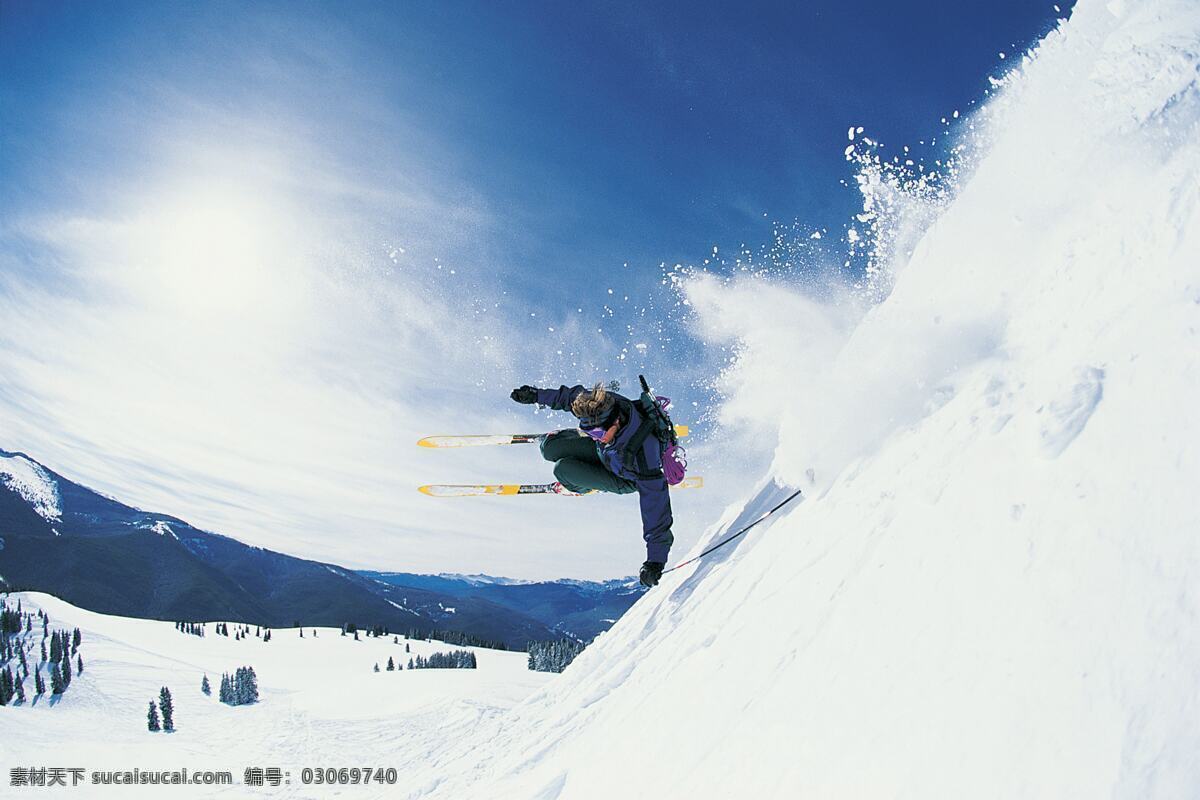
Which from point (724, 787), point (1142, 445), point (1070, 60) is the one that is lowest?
point (724, 787)

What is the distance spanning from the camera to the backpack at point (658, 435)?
8078mm

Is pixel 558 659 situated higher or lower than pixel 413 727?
lower

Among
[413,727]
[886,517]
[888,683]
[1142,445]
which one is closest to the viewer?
[1142,445]

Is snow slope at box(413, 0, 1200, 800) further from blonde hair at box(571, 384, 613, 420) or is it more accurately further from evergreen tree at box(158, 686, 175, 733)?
evergreen tree at box(158, 686, 175, 733)

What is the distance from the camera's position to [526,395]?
9453 mm

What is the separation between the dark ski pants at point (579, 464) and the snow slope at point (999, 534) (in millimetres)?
2180

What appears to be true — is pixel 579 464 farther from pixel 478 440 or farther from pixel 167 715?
pixel 167 715

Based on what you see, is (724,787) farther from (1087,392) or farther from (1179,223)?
(1179,223)

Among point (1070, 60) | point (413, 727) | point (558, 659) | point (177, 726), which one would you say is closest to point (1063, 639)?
point (1070, 60)

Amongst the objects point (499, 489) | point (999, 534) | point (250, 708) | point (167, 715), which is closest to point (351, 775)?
point (499, 489)

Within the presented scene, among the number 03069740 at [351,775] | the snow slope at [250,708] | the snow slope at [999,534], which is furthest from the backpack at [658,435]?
the number 03069740 at [351,775]

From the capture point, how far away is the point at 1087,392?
377cm

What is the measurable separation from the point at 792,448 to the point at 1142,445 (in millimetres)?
5135

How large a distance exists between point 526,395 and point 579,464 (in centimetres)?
140
